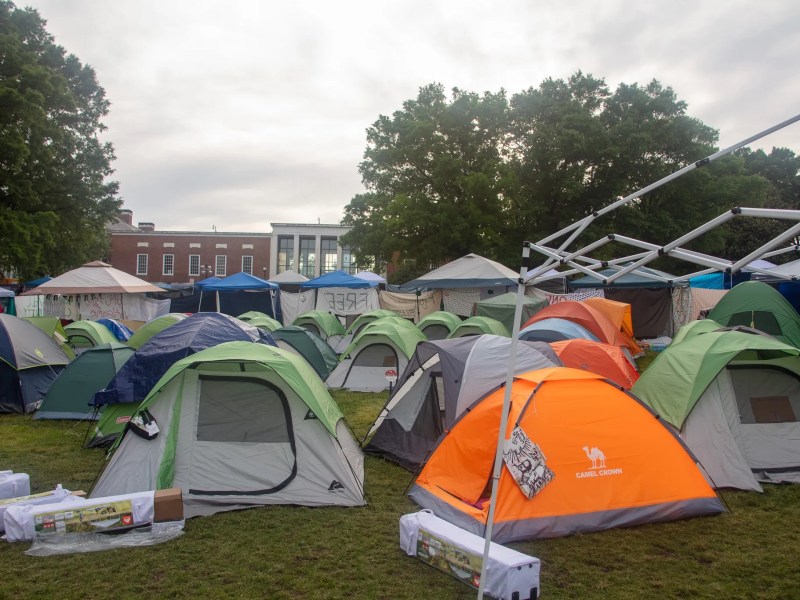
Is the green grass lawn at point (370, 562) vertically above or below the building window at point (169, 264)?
below

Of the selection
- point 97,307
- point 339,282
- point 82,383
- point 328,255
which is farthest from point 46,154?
point 328,255

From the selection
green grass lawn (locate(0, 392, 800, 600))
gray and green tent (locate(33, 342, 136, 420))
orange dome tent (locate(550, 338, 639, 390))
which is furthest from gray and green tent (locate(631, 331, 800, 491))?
gray and green tent (locate(33, 342, 136, 420))

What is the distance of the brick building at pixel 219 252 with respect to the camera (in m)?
51.9

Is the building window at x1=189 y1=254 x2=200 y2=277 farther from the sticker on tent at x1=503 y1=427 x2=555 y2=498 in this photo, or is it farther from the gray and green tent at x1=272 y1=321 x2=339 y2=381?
the sticker on tent at x1=503 y1=427 x2=555 y2=498

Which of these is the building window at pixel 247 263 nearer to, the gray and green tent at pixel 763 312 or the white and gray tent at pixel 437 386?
the gray and green tent at pixel 763 312

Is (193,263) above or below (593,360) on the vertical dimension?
above

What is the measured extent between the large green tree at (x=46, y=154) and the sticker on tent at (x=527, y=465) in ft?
70.4

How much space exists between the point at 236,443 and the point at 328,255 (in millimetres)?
47949

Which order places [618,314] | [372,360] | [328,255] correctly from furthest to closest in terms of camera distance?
1. [328,255]
2. [618,314]
3. [372,360]

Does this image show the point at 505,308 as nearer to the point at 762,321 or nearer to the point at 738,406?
the point at 762,321

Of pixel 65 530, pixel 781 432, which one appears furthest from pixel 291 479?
pixel 781 432

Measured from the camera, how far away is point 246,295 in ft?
90.0

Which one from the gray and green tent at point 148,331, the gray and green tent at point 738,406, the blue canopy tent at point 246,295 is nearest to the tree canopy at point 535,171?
the blue canopy tent at point 246,295

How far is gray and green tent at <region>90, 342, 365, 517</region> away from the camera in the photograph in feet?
19.5
